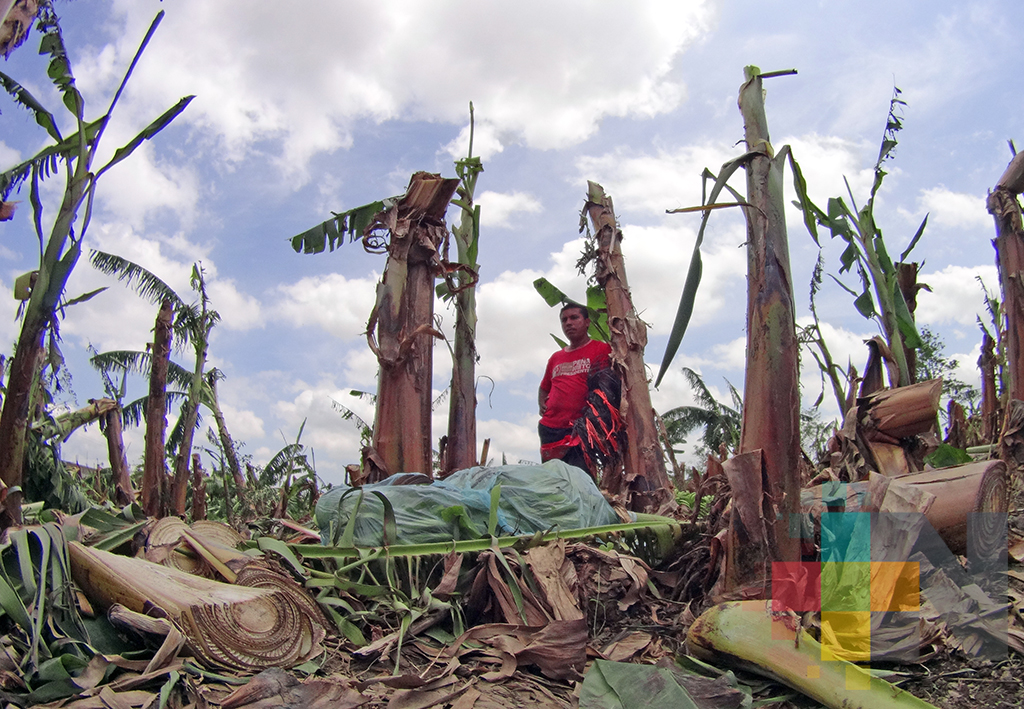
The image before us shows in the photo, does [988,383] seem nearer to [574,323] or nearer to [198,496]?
[574,323]

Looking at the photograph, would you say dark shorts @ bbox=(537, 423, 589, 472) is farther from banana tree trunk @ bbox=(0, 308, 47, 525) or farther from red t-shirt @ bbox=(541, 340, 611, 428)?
banana tree trunk @ bbox=(0, 308, 47, 525)

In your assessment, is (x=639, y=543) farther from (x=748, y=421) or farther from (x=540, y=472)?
(x=748, y=421)

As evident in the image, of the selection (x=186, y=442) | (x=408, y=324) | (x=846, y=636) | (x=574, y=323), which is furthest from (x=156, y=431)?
(x=846, y=636)

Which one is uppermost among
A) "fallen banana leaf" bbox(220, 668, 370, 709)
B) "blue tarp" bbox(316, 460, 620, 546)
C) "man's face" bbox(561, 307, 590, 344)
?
"man's face" bbox(561, 307, 590, 344)

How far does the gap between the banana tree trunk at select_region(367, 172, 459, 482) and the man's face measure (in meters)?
1.08

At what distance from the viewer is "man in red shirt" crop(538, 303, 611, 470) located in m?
5.39

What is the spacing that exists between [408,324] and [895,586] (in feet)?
11.5

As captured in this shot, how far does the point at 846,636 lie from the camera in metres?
2.18

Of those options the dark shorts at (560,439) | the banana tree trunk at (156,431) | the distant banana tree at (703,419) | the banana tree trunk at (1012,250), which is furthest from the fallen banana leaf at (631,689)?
the distant banana tree at (703,419)

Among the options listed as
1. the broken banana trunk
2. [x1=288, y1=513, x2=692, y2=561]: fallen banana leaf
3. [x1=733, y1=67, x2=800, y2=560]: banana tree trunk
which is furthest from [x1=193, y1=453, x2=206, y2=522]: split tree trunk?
[x1=733, y1=67, x2=800, y2=560]: banana tree trunk

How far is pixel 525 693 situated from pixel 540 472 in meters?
1.19

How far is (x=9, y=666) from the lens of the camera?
1837 mm

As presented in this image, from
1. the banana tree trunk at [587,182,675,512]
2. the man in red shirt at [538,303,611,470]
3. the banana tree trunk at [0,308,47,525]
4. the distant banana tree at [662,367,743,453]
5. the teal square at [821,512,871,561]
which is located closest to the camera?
the teal square at [821,512,871,561]

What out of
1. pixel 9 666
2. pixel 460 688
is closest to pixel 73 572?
pixel 9 666
